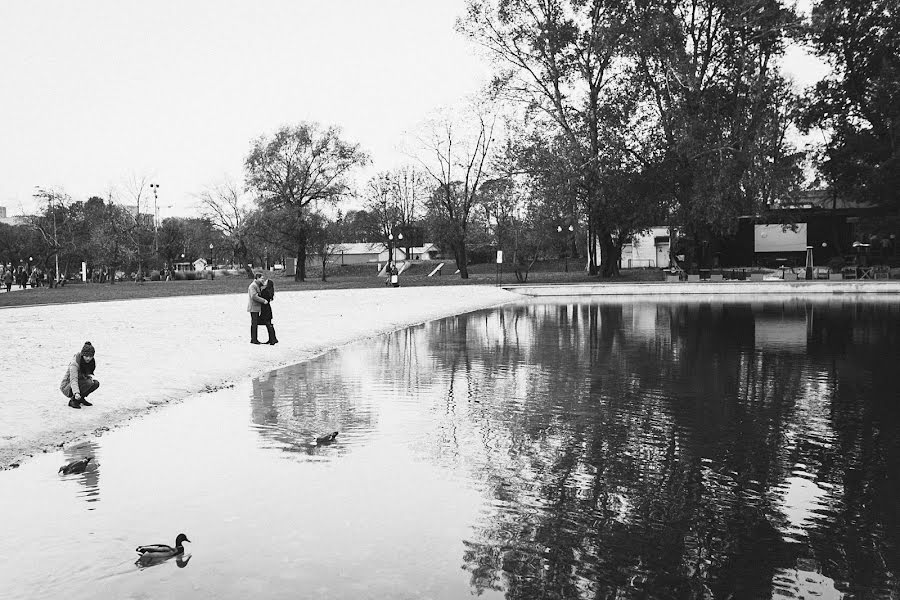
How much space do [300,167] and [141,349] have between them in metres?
56.0

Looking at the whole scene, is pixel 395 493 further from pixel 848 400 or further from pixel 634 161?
pixel 634 161

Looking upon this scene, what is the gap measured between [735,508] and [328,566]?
11.8 feet

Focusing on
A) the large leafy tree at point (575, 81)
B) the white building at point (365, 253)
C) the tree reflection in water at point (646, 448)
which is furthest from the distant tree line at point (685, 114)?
the white building at point (365, 253)

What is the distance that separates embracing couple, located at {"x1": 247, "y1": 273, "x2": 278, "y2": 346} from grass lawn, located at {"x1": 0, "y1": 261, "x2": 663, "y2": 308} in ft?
72.4

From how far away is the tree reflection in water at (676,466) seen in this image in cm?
567

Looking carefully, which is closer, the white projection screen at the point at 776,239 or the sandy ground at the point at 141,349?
the sandy ground at the point at 141,349

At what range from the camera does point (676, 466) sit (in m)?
8.26

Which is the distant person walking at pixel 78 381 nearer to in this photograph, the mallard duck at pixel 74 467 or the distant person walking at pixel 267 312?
the mallard duck at pixel 74 467

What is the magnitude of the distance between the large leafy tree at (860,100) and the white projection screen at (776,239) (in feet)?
24.1

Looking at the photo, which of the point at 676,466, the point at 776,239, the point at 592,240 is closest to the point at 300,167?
the point at 592,240

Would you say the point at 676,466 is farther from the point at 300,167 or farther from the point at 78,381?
the point at 300,167

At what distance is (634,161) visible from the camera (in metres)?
49.8

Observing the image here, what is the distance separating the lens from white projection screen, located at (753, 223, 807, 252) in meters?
63.5

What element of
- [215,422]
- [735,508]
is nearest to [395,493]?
[735,508]
